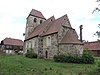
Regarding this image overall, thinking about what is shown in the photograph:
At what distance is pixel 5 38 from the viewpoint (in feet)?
229

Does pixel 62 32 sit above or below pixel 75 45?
above

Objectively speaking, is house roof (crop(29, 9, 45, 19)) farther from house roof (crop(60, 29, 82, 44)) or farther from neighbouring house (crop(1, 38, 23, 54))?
neighbouring house (crop(1, 38, 23, 54))

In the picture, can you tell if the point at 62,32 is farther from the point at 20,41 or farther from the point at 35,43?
the point at 20,41

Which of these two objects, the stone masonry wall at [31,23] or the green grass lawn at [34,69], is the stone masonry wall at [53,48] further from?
the stone masonry wall at [31,23]

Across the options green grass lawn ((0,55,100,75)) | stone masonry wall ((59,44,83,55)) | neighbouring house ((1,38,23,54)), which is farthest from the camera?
neighbouring house ((1,38,23,54))

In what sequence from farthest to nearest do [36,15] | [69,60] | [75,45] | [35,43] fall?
[36,15] → [35,43] → [75,45] → [69,60]

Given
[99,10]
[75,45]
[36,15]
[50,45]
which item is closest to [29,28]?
[36,15]

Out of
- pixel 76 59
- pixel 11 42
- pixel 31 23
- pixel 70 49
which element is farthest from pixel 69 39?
pixel 11 42

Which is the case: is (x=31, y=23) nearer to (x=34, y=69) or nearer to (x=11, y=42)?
(x=11, y=42)

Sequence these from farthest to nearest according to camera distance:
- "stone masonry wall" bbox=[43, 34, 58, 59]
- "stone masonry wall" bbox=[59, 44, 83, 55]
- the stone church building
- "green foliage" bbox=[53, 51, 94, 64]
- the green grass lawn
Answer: "stone masonry wall" bbox=[43, 34, 58, 59] → the stone church building → "stone masonry wall" bbox=[59, 44, 83, 55] → "green foliage" bbox=[53, 51, 94, 64] → the green grass lawn

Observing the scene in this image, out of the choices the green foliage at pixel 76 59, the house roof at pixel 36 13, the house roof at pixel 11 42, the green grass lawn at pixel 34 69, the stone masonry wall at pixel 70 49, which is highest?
the house roof at pixel 36 13

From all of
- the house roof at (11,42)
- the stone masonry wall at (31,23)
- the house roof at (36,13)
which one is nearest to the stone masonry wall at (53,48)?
the stone masonry wall at (31,23)

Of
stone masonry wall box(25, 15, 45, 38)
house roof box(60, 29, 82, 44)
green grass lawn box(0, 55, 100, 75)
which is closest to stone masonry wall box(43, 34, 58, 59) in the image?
house roof box(60, 29, 82, 44)

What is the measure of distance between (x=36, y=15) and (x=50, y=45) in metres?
15.8
